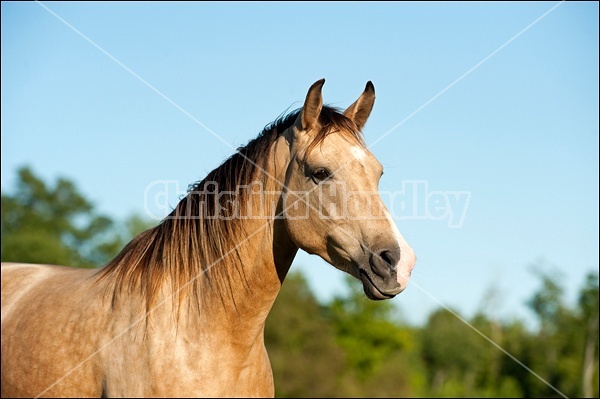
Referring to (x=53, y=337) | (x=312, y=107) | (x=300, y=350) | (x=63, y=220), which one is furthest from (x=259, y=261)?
(x=63, y=220)

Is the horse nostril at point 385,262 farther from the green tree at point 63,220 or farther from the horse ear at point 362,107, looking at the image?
the green tree at point 63,220

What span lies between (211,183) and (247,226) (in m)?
0.45

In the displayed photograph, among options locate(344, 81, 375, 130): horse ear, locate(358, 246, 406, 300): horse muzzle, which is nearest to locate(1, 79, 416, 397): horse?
locate(358, 246, 406, 300): horse muzzle

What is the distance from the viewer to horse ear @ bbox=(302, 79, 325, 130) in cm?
431

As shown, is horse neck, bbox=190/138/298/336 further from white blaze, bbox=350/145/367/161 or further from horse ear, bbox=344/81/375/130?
horse ear, bbox=344/81/375/130

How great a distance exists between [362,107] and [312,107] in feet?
2.28

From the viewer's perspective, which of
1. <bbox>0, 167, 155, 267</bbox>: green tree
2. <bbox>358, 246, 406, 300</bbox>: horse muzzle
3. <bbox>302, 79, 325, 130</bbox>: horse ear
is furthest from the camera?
<bbox>0, 167, 155, 267</bbox>: green tree

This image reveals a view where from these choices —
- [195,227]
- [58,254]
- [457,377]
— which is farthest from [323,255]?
[457,377]

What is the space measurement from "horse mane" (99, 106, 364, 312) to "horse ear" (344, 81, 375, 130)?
0.98 ft

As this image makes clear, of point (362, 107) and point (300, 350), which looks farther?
point (300, 350)

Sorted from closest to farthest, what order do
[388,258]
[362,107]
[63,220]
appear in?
[388,258], [362,107], [63,220]

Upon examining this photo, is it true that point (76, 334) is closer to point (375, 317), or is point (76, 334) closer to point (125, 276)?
point (125, 276)

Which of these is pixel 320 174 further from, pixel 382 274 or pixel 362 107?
pixel 362 107

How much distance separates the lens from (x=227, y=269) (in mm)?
4258
